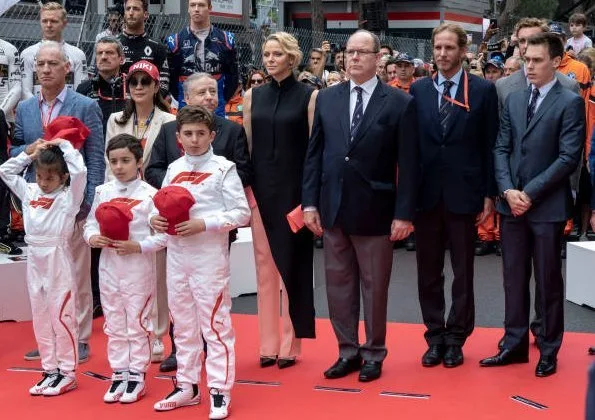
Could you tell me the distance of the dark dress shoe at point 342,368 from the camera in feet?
17.4

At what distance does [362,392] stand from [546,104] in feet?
5.96

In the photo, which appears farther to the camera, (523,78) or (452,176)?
(523,78)

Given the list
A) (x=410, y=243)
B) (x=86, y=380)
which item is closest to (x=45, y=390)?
(x=86, y=380)

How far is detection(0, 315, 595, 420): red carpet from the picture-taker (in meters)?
4.75

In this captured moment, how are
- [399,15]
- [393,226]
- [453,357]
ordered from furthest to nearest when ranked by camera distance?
[399,15] → [453,357] → [393,226]

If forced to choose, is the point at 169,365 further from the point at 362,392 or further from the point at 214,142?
the point at 214,142

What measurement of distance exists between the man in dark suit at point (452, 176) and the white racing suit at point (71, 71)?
3077mm

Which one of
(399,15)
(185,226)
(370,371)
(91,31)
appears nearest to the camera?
(185,226)

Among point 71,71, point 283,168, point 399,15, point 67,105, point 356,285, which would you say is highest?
point 399,15

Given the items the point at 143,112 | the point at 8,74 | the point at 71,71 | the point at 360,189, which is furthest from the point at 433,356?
the point at 8,74

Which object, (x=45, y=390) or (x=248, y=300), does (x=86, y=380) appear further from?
(x=248, y=300)

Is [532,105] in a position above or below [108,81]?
below

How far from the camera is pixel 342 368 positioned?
5.33 m

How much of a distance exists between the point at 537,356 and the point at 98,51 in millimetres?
3279
